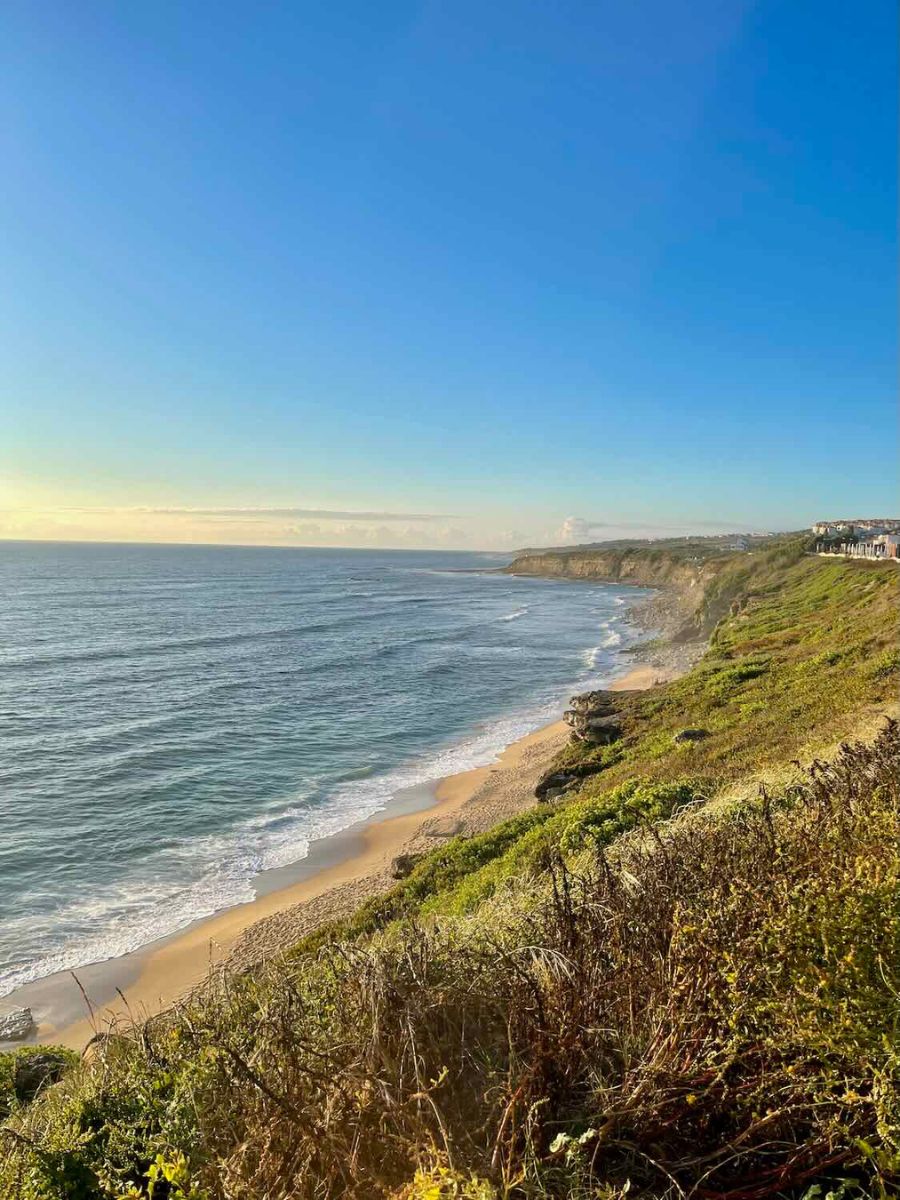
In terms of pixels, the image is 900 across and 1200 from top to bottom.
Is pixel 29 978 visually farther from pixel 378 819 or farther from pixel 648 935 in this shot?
pixel 648 935

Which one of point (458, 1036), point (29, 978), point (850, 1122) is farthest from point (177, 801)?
point (850, 1122)

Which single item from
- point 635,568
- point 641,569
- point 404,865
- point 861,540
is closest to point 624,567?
point 635,568

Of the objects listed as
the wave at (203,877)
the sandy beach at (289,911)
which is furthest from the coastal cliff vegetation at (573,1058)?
the wave at (203,877)

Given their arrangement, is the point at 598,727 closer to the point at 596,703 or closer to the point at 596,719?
the point at 596,719

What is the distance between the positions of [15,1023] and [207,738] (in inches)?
646

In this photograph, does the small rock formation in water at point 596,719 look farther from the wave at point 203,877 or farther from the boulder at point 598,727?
the wave at point 203,877

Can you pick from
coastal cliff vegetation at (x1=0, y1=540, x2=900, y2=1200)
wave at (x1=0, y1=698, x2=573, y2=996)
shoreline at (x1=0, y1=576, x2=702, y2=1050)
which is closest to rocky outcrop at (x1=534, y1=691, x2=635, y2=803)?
shoreline at (x1=0, y1=576, x2=702, y2=1050)

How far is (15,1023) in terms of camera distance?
12.3 metres

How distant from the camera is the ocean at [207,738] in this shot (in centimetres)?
1698

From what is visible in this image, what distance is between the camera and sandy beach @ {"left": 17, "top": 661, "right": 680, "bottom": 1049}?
12805 mm

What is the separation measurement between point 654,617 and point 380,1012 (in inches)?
2919

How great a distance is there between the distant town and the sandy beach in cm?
4503

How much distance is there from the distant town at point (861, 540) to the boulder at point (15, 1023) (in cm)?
5840

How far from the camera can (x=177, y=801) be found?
22.1 m
